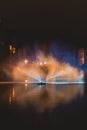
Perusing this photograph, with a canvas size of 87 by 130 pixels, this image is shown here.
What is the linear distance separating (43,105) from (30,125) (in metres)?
4.22

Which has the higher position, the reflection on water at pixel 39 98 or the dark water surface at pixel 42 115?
the dark water surface at pixel 42 115

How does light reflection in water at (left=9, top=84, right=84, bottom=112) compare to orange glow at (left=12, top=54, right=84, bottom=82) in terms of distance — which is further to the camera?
orange glow at (left=12, top=54, right=84, bottom=82)

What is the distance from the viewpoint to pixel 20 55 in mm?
74562

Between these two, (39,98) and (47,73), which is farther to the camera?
(47,73)

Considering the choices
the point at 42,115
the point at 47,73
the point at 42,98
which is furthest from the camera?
the point at 47,73

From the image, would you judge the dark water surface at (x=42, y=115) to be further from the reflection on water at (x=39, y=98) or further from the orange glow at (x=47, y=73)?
the orange glow at (x=47, y=73)

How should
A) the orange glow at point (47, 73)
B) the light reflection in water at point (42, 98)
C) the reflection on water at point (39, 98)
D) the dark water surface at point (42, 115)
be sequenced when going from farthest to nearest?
the orange glow at point (47, 73)
the reflection on water at point (39, 98)
the light reflection in water at point (42, 98)
the dark water surface at point (42, 115)

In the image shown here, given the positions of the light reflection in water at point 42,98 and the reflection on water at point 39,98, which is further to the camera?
the reflection on water at point 39,98

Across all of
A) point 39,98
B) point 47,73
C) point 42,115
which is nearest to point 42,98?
point 39,98

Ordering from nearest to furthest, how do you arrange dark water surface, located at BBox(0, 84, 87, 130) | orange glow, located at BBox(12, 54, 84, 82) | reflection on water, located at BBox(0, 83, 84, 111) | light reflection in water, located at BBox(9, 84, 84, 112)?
dark water surface, located at BBox(0, 84, 87, 130) < light reflection in water, located at BBox(9, 84, 84, 112) < reflection on water, located at BBox(0, 83, 84, 111) < orange glow, located at BBox(12, 54, 84, 82)

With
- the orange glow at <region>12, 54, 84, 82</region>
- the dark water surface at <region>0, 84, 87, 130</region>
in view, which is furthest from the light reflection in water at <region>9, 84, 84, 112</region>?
the orange glow at <region>12, 54, 84, 82</region>

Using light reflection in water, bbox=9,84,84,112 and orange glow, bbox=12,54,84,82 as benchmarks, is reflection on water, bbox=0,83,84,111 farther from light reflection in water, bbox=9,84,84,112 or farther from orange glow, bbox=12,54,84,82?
orange glow, bbox=12,54,84,82

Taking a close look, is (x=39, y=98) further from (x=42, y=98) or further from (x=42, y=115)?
(x=42, y=115)

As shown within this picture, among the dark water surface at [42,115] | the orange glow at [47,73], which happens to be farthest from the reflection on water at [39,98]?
the orange glow at [47,73]
